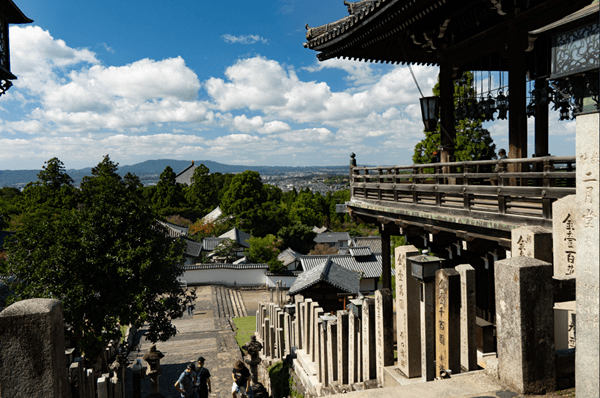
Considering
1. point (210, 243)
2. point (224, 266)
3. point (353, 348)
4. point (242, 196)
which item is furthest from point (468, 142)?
point (242, 196)

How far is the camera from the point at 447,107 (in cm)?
947

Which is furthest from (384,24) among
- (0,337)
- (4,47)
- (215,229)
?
(215,229)

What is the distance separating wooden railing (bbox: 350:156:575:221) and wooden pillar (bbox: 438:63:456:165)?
0.59m

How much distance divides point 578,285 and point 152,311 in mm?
11529

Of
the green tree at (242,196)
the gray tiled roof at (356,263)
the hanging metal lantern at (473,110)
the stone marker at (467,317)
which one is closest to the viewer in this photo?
the stone marker at (467,317)

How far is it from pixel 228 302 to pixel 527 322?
89.2 ft

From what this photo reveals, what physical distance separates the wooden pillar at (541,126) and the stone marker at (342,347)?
760 cm

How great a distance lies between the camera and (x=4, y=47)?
8.00 metres

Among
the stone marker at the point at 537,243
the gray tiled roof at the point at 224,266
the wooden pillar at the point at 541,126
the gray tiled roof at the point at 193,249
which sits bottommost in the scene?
the gray tiled roof at the point at 224,266

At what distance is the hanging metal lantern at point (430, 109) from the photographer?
32.6 ft

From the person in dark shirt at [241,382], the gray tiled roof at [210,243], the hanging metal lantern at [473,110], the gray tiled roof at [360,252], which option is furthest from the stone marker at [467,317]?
the gray tiled roof at [210,243]

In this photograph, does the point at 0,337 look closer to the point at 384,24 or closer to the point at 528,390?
the point at 528,390

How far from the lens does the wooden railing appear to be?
16.8 ft

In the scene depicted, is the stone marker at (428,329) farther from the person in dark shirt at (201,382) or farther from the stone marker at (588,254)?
the person in dark shirt at (201,382)
